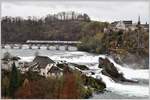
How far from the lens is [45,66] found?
280 centimetres

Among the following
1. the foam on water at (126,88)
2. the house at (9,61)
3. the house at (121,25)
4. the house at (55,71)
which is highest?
the house at (121,25)

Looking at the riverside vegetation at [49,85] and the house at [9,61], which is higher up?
the house at [9,61]

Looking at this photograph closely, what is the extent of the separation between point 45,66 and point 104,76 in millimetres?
366

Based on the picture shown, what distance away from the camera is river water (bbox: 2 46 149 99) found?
272 centimetres

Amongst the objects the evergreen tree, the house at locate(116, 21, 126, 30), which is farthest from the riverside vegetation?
the house at locate(116, 21, 126, 30)

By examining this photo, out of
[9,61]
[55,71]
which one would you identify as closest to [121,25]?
[55,71]

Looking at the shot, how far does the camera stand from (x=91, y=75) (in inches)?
109

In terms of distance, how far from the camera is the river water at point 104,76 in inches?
107

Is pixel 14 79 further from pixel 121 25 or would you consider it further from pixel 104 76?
pixel 121 25

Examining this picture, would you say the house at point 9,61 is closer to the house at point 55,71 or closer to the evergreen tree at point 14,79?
the evergreen tree at point 14,79

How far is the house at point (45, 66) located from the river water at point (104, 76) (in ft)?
0.09

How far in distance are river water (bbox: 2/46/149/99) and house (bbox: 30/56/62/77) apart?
0.09 feet

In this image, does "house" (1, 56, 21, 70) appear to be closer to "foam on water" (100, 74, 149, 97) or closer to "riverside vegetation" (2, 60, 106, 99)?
"riverside vegetation" (2, 60, 106, 99)

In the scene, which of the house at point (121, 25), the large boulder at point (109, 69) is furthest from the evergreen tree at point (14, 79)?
the house at point (121, 25)
